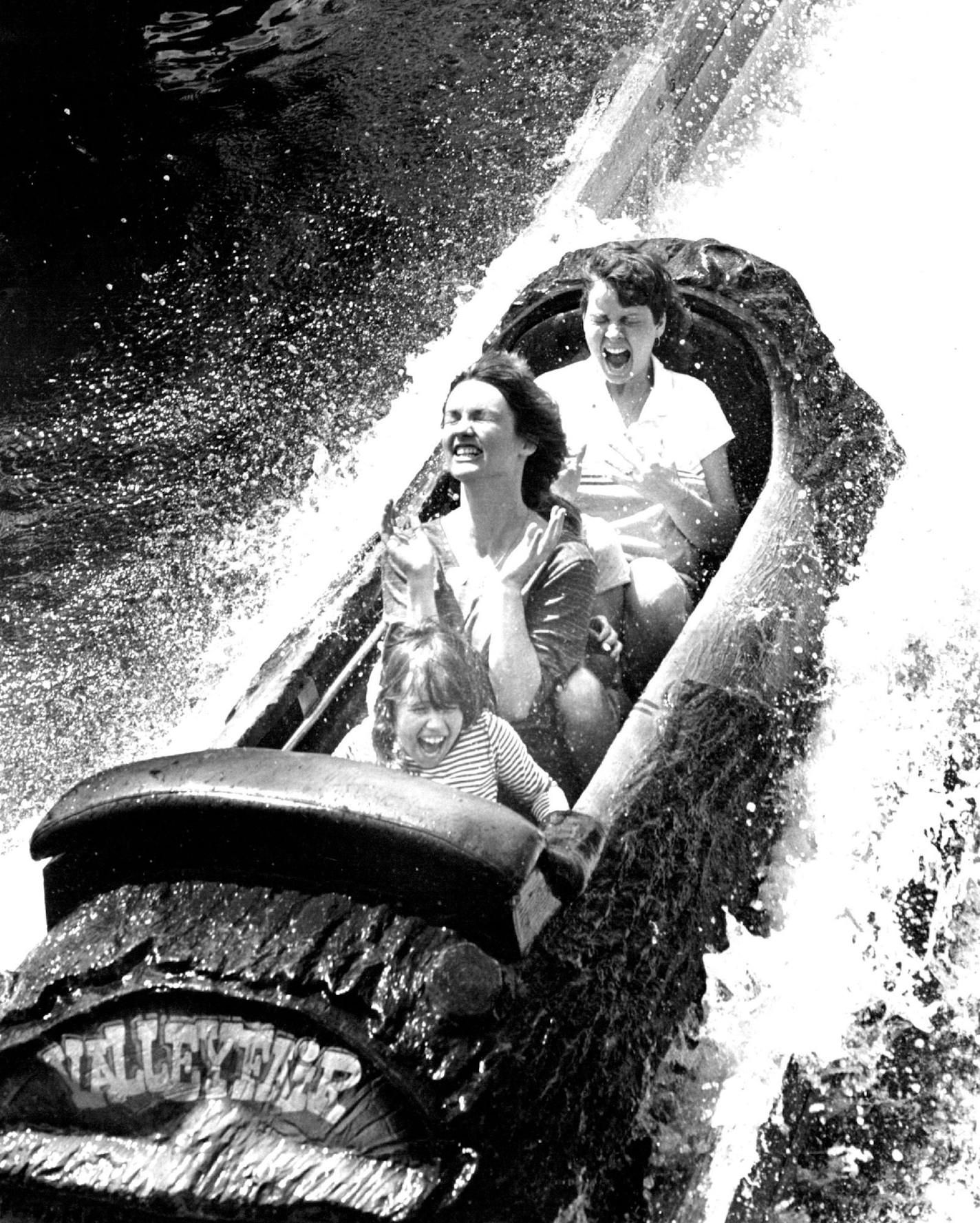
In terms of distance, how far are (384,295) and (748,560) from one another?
4042 millimetres

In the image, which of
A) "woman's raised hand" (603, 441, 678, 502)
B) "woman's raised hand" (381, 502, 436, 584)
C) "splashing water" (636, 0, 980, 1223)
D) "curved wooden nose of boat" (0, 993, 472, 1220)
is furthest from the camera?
"woman's raised hand" (603, 441, 678, 502)

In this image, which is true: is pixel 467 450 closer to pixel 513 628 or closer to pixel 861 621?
pixel 513 628

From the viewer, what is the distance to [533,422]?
8.80 ft

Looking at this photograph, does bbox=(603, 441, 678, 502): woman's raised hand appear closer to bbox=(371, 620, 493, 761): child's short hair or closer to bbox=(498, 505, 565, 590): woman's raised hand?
bbox=(498, 505, 565, 590): woman's raised hand

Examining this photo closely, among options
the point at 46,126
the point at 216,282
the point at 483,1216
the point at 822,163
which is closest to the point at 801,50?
the point at 822,163

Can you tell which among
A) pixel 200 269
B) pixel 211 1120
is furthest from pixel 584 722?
pixel 200 269

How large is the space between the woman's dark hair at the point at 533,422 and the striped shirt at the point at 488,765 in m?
0.49

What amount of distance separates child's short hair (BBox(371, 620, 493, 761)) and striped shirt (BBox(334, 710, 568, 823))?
0.03 metres

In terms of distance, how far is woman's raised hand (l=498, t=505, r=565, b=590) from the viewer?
8.30ft

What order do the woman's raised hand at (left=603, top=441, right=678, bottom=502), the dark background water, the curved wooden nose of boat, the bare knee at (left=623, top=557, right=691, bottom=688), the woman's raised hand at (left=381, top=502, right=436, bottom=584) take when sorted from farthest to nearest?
the dark background water, the woman's raised hand at (left=603, top=441, right=678, bottom=502), the bare knee at (left=623, top=557, right=691, bottom=688), the woman's raised hand at (left=381, top=502, right=436, bottom=584), the curved wooden nose of boat

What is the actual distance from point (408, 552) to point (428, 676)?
0.29m

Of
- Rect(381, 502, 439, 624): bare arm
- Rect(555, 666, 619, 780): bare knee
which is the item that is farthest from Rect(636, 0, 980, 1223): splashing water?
Rect(381, 502, 439, 624): bare arm

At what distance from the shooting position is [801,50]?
6.46m

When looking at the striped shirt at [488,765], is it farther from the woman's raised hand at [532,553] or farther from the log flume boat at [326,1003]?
the woman's raised hand at [532,553]
